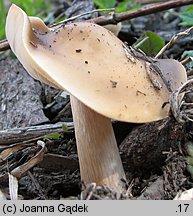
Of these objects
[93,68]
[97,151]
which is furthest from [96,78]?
[97,151]

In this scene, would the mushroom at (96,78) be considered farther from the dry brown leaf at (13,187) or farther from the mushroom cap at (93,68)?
the dry brown leaf at (13,187)

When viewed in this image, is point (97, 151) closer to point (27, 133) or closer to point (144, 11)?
point (27, 133)

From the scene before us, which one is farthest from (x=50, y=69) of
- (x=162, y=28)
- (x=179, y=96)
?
(x=162, y=28)

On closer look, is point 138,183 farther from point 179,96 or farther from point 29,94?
point 29,94

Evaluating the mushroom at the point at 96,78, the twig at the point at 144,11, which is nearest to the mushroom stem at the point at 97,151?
the mushroom at the point at 96,78

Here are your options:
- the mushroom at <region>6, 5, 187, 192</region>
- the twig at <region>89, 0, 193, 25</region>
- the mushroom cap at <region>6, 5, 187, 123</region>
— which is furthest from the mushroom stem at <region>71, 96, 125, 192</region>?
the twig at <region>89, 0, 193, 25</region>

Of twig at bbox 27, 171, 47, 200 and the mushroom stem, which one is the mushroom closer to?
the mushroom stem
